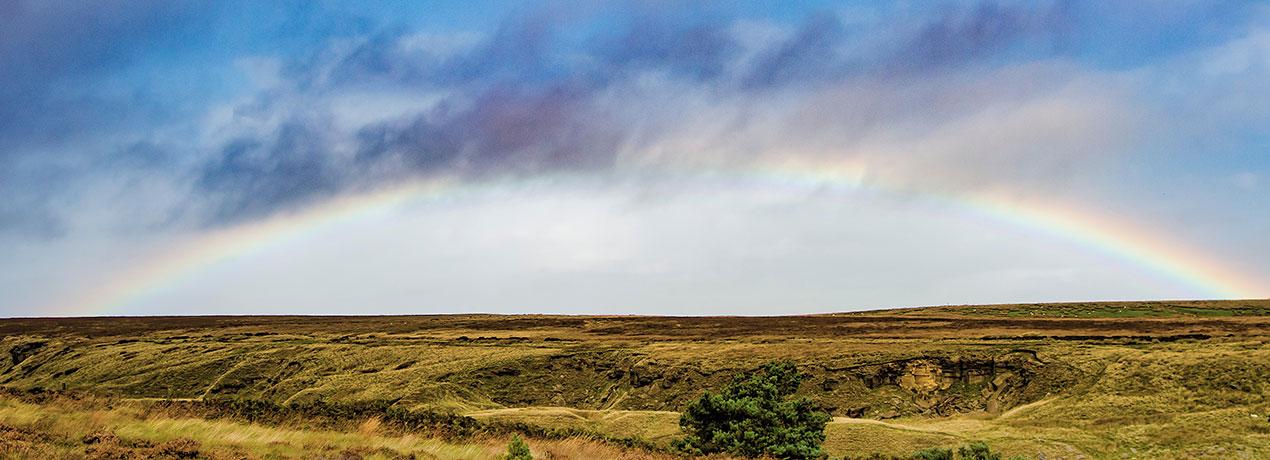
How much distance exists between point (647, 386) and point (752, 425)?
21.4 m

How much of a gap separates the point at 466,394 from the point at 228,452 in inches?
1098

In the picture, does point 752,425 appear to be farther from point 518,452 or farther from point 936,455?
point 518,452

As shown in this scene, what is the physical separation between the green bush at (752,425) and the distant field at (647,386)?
246cm

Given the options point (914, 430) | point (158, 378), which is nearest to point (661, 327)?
point (158, 378)

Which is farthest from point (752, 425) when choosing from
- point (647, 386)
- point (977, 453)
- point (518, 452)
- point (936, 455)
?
point (647, 386)

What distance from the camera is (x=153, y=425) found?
551 inches

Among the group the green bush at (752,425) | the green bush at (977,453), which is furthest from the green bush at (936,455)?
the green bush at (752,425)

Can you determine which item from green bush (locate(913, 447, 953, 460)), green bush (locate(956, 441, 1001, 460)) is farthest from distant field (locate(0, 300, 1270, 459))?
green bush (locate(956, 441, 1001, 460))

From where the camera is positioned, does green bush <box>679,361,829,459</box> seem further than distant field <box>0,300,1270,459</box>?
Yes

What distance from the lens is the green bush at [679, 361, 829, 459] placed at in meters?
20.0

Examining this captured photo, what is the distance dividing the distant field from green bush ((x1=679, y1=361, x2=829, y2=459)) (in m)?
2.46

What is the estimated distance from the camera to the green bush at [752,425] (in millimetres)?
20000

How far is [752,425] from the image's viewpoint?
20438 mm

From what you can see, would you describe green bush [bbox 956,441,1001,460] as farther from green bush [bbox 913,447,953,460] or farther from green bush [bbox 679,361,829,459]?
green bush [bbox 679,361,829,459]
